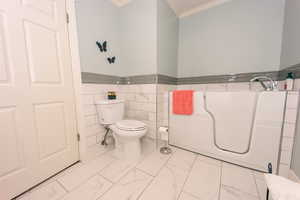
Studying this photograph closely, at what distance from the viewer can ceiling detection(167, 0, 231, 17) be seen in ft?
5.91

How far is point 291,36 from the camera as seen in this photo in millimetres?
1271

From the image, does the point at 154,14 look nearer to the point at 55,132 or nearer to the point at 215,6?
the point at 215,6

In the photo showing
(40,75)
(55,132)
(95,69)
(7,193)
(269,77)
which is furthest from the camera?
(269,77)

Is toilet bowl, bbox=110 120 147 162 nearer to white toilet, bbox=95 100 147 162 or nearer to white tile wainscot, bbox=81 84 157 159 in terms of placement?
white toilet, bbox=95 100 147 162

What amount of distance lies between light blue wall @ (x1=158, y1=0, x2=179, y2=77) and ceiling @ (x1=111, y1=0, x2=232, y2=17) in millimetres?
90

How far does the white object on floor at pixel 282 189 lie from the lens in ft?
1.57

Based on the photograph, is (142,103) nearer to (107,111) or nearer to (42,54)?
(107,111)

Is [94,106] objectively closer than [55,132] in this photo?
No

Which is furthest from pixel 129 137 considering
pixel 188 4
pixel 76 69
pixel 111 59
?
pixel 188 4

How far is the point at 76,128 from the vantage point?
137cm

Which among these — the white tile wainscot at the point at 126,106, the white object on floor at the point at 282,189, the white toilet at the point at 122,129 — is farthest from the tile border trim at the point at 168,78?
the white object on floor at the point at 282,189

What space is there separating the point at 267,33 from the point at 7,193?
3.15 meters

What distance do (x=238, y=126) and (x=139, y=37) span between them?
5.41 ft

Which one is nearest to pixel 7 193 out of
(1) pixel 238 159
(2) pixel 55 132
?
(2) pixel 55 132
